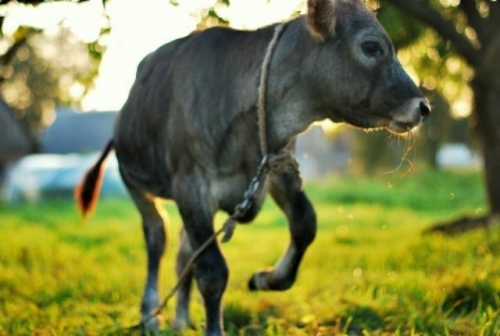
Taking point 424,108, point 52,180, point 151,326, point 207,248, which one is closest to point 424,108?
point 424,108

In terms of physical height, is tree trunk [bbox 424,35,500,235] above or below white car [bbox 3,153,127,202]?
above

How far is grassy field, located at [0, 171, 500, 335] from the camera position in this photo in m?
5.63

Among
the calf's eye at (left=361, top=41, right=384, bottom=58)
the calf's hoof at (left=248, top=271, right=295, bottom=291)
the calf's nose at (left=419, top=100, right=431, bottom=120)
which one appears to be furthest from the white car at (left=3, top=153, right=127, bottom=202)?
the calf's nose at (left=419, top=100, right=431, bottom=120)

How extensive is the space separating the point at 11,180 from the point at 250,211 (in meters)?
31.1

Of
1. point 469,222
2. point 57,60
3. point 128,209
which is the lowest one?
point 57,60

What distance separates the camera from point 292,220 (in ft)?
17.4

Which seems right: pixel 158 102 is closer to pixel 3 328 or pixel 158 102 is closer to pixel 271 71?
pixel 271 71

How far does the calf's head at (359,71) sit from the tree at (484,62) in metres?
6.15

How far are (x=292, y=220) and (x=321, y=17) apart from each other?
1407mm

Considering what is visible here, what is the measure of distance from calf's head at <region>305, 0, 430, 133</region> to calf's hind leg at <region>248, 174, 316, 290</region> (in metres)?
0.80

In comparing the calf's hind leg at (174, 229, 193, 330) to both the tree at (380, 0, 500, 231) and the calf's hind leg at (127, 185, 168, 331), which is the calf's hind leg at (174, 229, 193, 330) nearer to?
the calf's hind leg at (127, 185, 168, 331)

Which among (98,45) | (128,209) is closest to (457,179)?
(128,209)

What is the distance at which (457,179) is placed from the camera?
32656 millimetres

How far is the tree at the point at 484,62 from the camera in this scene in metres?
10.7
